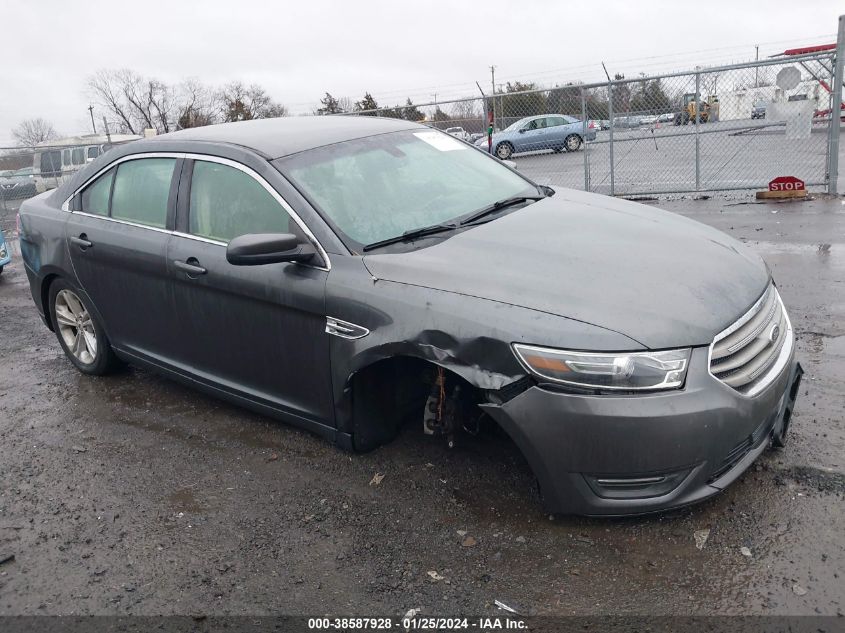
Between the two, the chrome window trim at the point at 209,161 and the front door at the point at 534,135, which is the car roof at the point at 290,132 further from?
the front door at the point at 534,135

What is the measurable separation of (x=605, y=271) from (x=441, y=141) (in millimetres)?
1838

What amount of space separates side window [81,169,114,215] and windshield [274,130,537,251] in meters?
1.55

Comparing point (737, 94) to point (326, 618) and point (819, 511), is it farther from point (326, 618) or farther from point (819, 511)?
point (326, 618)

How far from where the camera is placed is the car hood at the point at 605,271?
278 cm

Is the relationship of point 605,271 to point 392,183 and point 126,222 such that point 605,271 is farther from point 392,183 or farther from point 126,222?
point 126,222

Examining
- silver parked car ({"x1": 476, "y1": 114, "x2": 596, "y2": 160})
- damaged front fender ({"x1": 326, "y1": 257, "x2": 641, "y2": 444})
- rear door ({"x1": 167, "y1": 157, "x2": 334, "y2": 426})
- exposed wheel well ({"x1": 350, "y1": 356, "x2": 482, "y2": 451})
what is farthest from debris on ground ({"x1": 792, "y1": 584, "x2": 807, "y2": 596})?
silver parked car ({"x1": 476, "y1": 114, "x2": 596, "y2": 160})

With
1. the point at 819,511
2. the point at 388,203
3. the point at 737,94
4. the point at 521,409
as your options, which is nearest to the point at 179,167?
the point at 388,203

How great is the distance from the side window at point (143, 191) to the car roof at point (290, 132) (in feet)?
0.63

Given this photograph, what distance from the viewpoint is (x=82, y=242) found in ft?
15.3

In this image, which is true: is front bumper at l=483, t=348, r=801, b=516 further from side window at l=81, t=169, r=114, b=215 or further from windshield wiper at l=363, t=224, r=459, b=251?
side window at l=81, t=169, r=114, b=215

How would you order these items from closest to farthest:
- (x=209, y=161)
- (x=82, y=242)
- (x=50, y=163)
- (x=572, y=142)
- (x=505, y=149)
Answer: (x=209, y=161), (x=82, y=242), (x=572, y=142), (x=505, y=149), (x=50, y=163)

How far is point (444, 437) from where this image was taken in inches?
152

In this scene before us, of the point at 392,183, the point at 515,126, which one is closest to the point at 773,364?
the point at 392,183

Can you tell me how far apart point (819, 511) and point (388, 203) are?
235 centimetres
